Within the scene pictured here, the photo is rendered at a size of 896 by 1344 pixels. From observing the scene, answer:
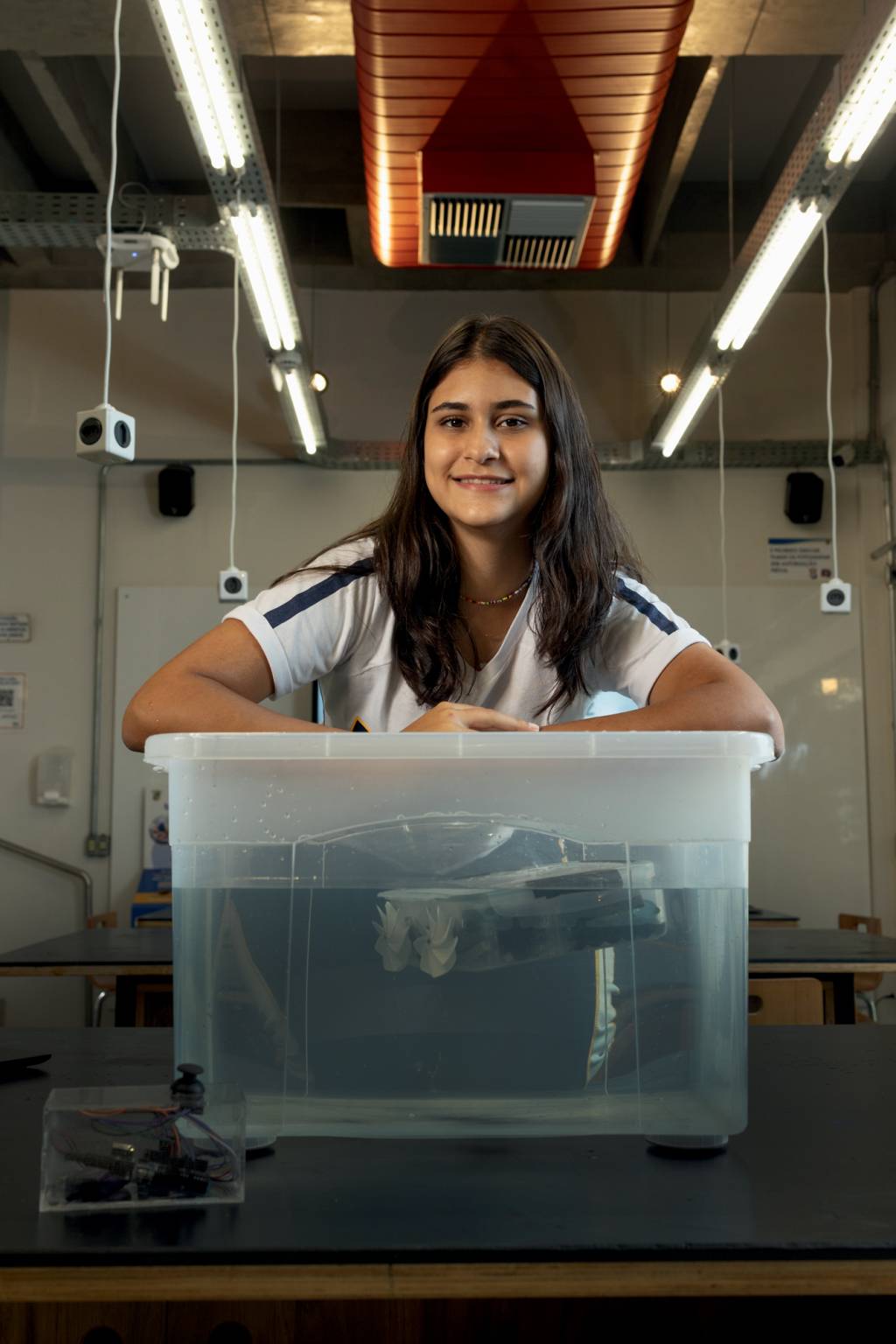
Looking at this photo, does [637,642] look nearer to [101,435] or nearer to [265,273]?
[101,435]

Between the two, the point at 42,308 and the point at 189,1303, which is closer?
the point at 189,1303

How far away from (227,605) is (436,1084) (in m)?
5.14

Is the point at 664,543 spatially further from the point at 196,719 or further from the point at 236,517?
the point at 196,719

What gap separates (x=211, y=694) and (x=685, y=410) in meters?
3.92

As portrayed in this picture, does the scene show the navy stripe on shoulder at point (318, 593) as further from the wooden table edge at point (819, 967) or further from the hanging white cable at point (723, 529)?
the hanging white cable at point (723, 529)

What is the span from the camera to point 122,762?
584 centimetres

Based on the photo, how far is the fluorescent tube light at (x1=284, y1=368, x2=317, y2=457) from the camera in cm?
461

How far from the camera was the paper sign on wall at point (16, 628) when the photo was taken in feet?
19.6

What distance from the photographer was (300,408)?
4973 mm

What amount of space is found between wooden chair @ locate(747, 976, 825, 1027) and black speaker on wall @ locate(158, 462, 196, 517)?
4077 mm

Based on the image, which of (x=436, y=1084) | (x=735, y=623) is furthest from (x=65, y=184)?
(x=436, y=1084)

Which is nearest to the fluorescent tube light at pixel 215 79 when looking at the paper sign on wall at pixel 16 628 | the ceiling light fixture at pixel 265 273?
the ceiling light fixture at pixel 265 273

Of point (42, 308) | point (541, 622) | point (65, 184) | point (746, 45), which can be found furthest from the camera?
point (42, 308)

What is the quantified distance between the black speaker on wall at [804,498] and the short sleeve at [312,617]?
189 inches
